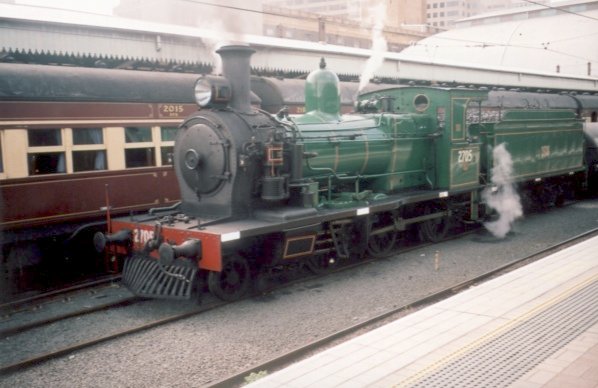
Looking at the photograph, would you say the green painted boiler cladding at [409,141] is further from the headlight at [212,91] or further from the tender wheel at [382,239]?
the headlight at [212,91]

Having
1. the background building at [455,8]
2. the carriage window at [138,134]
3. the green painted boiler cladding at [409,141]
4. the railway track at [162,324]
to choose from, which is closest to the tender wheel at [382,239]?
the green painted boiler cladding at [409,141]

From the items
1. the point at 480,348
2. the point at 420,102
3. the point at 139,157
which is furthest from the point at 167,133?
the point at 480,348

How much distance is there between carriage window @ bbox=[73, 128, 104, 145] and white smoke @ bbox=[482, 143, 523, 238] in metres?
7.63

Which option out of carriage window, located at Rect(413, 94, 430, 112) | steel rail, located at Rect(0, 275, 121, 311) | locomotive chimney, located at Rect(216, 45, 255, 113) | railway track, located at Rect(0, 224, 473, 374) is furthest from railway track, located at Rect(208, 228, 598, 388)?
steel rail, located at Rect(0, 275, 121, 311)

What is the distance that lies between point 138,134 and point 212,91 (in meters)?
2.69

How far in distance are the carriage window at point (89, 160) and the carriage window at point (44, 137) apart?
1.10 ft

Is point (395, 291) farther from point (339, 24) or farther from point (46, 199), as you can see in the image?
point (339, 24)

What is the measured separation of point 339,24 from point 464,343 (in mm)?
47860

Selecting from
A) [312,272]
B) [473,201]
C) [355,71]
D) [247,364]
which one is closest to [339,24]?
[355,71]

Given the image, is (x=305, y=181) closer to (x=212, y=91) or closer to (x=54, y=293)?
(x=212, y=91)

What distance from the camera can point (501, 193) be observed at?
41.5 ft

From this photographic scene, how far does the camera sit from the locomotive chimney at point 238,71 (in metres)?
7.35

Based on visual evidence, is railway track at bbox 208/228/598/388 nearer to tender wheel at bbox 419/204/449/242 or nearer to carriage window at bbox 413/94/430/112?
tender wheel at bbox 419/204/449/242

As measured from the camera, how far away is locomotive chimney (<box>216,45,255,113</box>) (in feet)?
24.1
